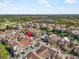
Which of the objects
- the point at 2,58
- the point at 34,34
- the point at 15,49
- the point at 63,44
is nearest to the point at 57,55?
the point at 2,58

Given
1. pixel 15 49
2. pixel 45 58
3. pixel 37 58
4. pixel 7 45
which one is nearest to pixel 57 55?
pixel 45 58

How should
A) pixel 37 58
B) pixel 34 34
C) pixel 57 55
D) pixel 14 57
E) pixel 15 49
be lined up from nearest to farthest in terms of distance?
pixel 37 58
pixel 57 55
pixel 14 57
pixel 15 49
pixel 34 34

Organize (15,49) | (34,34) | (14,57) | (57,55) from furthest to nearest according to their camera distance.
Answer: (34,34)
(15,49)
(14,57)
(57,55)

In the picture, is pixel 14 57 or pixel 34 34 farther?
pixel 34 34

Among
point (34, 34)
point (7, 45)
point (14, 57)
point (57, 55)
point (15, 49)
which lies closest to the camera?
point (57, 55)

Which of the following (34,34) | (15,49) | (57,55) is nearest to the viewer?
(57,55)

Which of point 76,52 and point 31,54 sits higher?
point 31,54

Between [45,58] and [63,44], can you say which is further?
[63,44]

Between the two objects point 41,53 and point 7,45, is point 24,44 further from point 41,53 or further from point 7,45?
point 41,53

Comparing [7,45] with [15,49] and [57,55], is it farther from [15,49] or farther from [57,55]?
[57,55]
